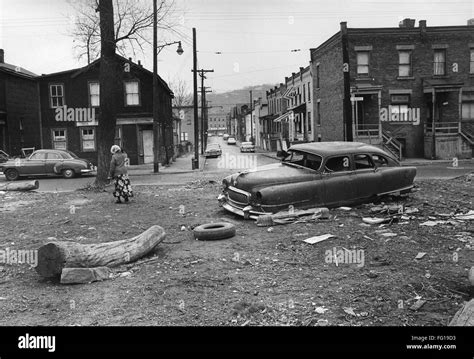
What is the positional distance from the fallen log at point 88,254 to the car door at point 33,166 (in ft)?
64.2

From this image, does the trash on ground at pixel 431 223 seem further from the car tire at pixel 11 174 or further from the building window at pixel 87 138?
the building window at pixel 87 138

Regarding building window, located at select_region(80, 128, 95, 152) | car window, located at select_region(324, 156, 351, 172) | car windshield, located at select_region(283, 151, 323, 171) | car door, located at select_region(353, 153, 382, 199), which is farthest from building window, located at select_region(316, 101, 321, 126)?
car window, located at select_region(324, 156, 351, 172)

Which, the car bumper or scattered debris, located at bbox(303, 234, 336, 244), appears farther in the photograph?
the car bumper

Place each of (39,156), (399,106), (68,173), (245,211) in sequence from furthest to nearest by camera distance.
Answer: (399,106) → (39,156) → (68,173) → (245,211)

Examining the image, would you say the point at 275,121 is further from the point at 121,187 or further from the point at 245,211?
the point at 245,211

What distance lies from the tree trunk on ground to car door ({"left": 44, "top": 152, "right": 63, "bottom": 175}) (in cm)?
864

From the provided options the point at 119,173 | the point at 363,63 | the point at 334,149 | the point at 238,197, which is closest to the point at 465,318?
the point at 238,197

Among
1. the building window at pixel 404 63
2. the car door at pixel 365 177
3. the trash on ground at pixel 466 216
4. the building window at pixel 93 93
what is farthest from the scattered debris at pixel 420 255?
the building window at pixel 93 93

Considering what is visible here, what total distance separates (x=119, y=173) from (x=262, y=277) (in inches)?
299

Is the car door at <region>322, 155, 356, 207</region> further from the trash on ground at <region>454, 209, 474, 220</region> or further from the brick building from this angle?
the brick building

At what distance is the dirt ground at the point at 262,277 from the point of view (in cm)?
485

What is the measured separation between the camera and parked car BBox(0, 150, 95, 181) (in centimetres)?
2461

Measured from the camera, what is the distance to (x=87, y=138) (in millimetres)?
33719

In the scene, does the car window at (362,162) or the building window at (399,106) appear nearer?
the car window at (362,162)
